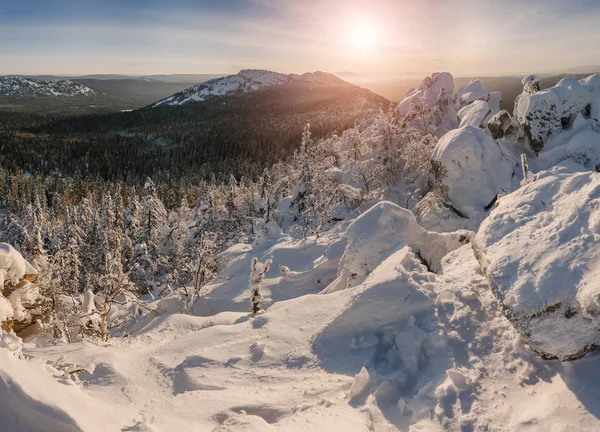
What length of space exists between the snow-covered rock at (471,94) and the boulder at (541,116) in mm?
15579

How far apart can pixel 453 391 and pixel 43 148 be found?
7893 inches

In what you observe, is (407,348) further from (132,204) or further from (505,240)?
(132,204)

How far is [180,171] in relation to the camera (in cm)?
14900

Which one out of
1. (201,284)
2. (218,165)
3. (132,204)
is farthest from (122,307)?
(218,165)

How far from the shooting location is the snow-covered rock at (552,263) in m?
7.74

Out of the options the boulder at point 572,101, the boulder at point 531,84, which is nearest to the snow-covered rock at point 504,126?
the boulder at point 531,84

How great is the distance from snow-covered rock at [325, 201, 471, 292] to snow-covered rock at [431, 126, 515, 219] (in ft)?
31.6

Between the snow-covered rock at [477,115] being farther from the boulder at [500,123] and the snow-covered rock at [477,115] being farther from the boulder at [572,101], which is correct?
the boulder at [572,101]

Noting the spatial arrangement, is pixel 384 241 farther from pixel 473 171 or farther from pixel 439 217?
pixel 473 171

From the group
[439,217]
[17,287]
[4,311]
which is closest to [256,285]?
[4,311]

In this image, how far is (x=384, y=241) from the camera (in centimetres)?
1661

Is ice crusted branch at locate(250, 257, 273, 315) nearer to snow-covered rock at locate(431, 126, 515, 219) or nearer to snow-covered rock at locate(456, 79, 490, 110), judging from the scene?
snow-covered rock at locate(431, 126, 515, 219)

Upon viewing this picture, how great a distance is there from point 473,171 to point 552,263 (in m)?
18.2

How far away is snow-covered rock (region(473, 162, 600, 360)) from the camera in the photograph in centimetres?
774
